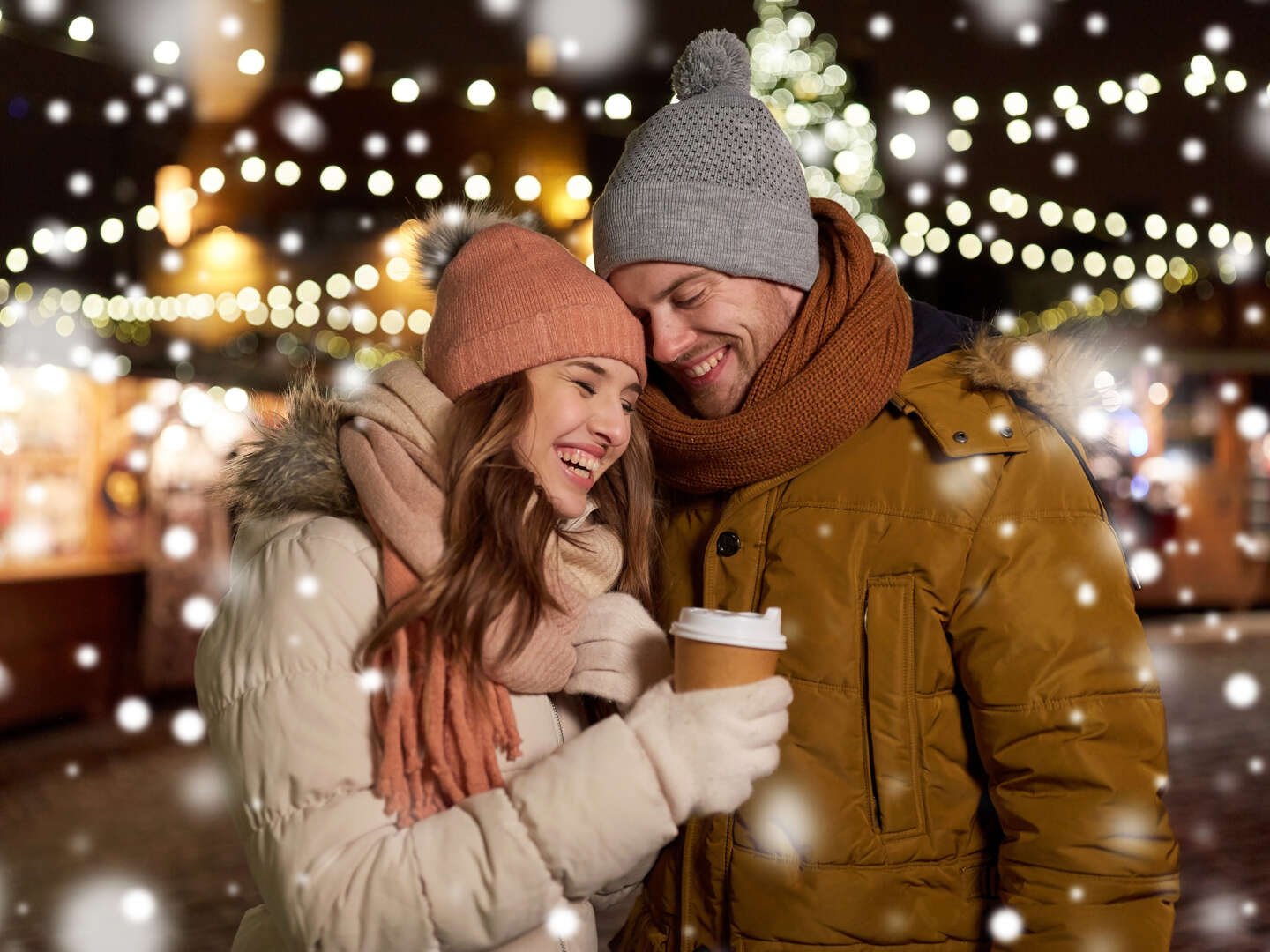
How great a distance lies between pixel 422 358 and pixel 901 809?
1.21 m

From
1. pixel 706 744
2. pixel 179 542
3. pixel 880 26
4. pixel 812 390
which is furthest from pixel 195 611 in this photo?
pixel 706 744

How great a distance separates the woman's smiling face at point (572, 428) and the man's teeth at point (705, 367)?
152 millimetres

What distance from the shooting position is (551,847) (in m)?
1.55

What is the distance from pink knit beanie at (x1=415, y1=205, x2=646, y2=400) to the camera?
1.94 metres

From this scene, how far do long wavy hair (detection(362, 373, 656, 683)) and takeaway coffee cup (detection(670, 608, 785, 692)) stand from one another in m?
0.30

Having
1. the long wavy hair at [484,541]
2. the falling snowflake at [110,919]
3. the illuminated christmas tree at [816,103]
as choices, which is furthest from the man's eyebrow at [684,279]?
the illuminated christmas tree at [816,103]

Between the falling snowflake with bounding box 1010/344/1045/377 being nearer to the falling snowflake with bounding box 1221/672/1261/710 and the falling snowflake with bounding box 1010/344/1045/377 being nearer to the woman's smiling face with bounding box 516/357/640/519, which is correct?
the woman's smiling face with bounding box 516/357/640/519

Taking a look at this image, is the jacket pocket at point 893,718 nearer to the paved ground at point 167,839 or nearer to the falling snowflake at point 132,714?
the paved ground at point 167,839

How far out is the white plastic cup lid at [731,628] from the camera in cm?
158

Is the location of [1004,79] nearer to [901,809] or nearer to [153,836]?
[901,809]

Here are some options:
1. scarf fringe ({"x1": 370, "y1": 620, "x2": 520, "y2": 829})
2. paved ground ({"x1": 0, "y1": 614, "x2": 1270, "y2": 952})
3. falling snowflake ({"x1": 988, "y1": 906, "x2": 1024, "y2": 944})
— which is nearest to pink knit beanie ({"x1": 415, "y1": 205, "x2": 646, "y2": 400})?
scarf fringe ({"x1": 370, "y1": 620, "x2": 520, "y2": 829})

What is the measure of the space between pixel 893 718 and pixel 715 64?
1370mm

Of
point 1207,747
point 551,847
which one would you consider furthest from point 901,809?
point 1207,747

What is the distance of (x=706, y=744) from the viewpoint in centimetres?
159
